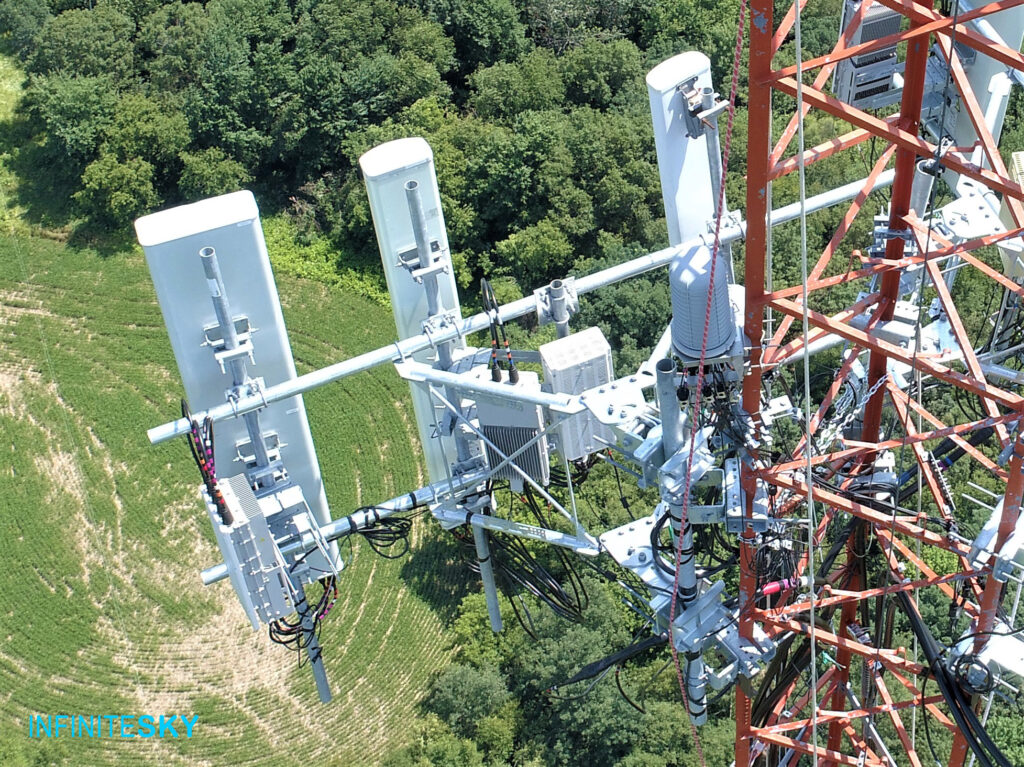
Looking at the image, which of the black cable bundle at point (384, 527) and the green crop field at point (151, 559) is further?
the green crop field at point (151, 559)

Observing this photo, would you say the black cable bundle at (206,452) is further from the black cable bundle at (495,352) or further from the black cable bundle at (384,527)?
the black cable bundle at (495,352)

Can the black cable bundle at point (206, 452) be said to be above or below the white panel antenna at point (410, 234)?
below

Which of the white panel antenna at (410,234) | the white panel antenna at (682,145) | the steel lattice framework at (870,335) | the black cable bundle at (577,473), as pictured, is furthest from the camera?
the black cable bundle at (577,473)

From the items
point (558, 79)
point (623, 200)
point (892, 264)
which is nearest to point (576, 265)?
point (623, 200)

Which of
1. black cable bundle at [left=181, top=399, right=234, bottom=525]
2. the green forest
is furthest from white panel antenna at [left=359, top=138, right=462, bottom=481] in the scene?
the green forest

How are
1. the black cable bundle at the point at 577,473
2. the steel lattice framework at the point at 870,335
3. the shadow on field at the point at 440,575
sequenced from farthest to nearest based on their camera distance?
the shadow on field at the point at 440,575
the black cable bundle at the point at 577,473
the steel lattice framework at the point at 870,335

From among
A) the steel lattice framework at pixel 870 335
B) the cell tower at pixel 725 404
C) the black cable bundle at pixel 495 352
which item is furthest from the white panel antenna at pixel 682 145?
the black cable bundle at pixel 495 352
